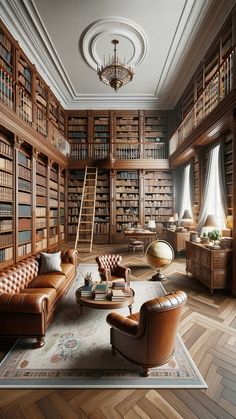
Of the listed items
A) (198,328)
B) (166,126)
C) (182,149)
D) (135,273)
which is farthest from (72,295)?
(166,126)

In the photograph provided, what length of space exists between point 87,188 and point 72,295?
16.6ft

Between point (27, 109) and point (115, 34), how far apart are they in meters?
2.81

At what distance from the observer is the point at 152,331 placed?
5.49 ft

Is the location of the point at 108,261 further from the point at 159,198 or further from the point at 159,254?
the point at 159,198

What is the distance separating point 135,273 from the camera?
4594 millimetres

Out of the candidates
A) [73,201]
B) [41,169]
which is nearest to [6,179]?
[41,169]

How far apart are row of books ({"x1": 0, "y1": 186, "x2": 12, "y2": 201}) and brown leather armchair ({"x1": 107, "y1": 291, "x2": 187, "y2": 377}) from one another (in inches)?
128

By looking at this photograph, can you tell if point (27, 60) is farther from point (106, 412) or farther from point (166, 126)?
point (106, 412)

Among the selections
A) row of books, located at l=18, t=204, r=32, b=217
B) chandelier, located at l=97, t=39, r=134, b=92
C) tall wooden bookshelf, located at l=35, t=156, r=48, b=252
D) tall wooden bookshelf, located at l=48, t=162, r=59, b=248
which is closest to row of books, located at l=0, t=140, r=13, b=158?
row of books, located at l=18, t=204, r=32, b=217

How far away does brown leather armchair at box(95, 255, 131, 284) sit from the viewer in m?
3.39

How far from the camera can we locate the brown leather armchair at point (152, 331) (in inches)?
64.2

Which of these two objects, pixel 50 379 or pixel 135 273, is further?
pixel 135 273

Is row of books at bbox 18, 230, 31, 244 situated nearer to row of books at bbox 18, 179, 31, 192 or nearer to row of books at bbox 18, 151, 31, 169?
row of books at bbox 18, 179, 31, 192

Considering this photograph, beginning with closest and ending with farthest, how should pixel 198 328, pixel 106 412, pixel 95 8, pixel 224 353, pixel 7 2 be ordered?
pixel 106 412 → pixel 224 353 → pixel 198 328 → pixel 7 2 → pixel 95 8
